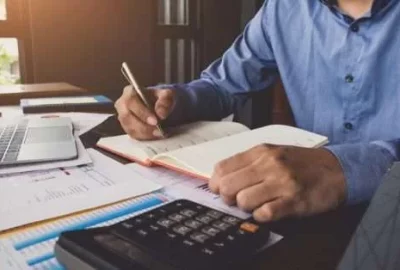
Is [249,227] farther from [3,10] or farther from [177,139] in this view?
[3,10]

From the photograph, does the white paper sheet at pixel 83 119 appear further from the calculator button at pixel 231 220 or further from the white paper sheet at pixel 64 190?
the calculator button at pixel 231 220

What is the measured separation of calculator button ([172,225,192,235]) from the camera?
41cm

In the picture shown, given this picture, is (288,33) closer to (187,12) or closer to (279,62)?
(279,62)

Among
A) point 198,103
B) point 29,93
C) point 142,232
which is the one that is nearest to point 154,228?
point 142,232

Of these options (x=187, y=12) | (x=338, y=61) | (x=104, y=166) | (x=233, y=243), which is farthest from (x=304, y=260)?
(x=187, y=12)

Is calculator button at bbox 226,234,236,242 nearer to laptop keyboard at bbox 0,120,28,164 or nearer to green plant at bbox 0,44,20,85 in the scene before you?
Result: laptop keyboard at bbox 0,120,28,164

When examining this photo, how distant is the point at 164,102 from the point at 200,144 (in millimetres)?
186

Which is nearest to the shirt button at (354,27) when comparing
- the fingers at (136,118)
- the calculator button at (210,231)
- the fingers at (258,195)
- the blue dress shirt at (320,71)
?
the blue dress shirt at (320,71)

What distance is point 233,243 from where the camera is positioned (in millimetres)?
397

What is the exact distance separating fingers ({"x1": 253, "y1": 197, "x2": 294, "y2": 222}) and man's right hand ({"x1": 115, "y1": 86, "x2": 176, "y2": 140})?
0.37m

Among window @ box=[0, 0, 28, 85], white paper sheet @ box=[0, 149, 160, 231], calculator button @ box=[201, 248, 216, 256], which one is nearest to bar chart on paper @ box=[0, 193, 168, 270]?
white paper sheet @ box=[0, 149, 160, 231]

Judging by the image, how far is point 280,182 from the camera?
0.49 m

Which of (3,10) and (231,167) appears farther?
(3,10)

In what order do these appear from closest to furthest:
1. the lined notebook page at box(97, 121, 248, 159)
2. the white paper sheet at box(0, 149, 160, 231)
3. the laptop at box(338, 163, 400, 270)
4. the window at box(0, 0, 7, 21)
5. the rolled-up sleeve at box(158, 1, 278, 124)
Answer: the laptop at box(338, 163, 400, 270) < the white paper sheet at box(0, 149, 160, 231) < the lined notebook page at box(97, 121, 248, 159) < the rolled-up sleeve at box(158, 1, 278, 124) < the window at box(0, 0, 7, 21)
